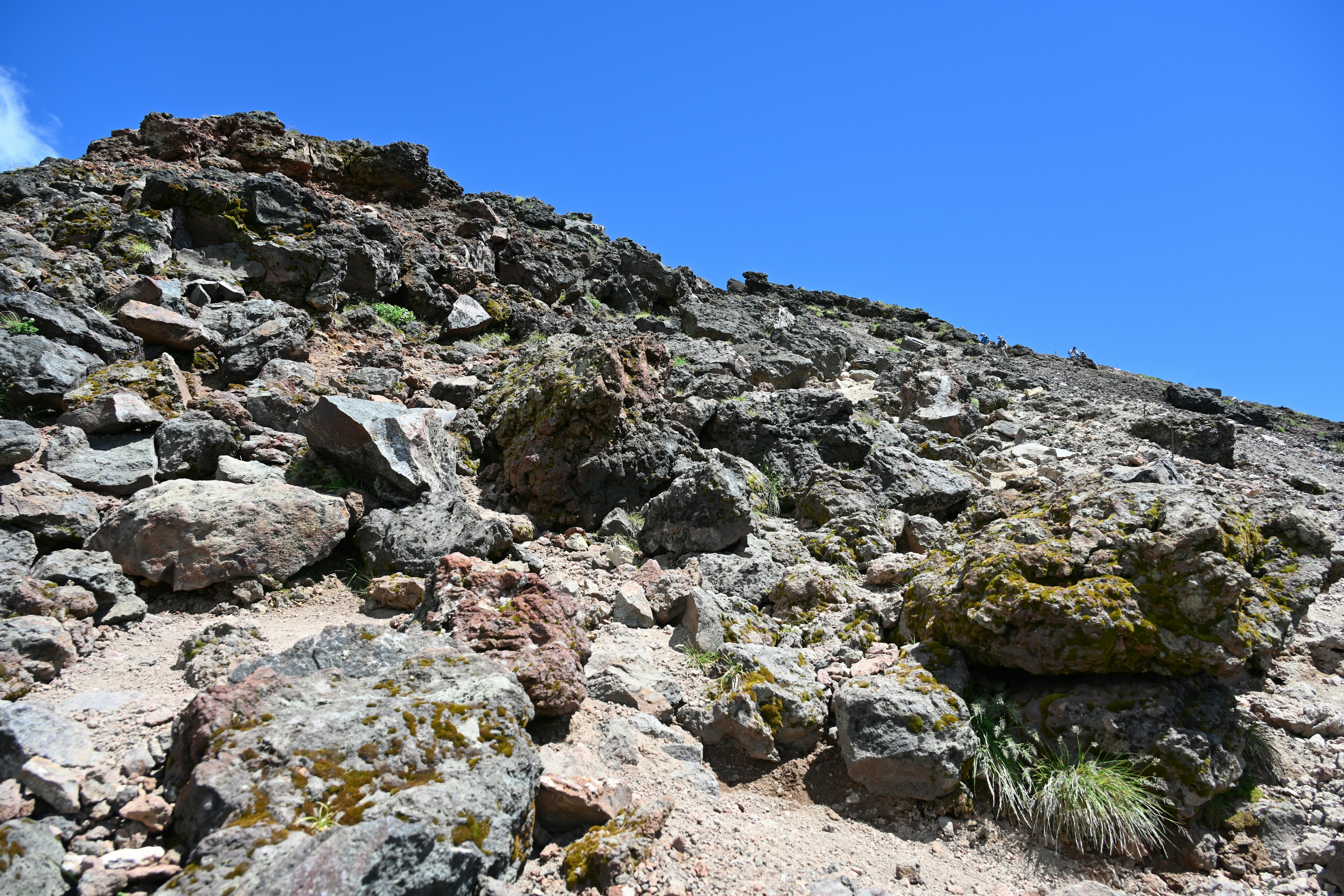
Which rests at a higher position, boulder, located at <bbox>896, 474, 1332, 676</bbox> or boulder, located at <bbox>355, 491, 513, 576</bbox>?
boulder, located at <bbox>896, 474, 1332, 676</bbox>

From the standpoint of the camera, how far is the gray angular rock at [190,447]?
630 cm

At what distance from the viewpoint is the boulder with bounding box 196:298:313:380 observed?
8867mm

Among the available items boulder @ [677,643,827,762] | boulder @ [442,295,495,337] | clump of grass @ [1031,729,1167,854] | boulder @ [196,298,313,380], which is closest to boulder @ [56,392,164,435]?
boulder @ [196,298,313,380]

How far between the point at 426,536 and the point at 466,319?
811 cm

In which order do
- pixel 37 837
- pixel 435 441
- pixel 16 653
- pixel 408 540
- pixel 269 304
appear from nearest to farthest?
pixel 37 837, pixel 16 653, pixel 408 540, pixel 435 441, pixel 269 304

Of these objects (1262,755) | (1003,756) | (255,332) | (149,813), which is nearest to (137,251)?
(255,332)

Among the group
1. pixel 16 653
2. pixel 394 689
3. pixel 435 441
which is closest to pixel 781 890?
pixel 394 689

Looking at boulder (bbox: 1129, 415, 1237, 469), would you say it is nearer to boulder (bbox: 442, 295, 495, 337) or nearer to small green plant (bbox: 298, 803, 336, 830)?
boulder (bbox: 442, 295, 495, 337)

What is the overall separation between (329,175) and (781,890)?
17321 mm

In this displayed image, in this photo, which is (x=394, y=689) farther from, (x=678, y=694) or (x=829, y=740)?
(x=829, y=740)

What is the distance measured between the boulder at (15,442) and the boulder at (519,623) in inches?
142

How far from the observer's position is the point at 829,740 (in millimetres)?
4828

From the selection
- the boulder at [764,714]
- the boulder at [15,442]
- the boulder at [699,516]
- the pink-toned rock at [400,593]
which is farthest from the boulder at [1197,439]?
the boulder at [15,442]

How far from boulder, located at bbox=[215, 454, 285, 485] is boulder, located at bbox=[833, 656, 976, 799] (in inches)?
223
